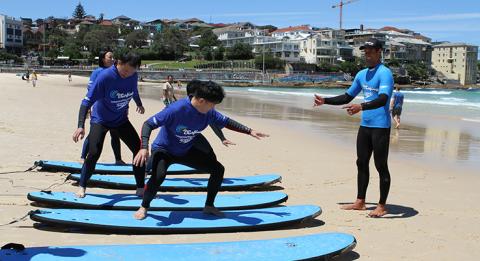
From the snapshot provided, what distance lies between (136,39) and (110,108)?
123 meters

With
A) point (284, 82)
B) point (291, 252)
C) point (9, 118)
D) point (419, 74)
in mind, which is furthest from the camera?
point (419, 74)

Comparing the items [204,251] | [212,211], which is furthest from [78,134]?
[204,251]

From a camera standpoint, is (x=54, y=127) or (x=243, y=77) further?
(x=243, y=77)

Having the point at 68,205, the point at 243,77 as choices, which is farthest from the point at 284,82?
the point at 68,205

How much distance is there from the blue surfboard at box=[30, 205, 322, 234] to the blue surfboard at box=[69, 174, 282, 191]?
1436 mm

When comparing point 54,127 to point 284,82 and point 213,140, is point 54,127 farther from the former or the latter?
point 284,82

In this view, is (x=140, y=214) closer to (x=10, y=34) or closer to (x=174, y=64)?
(x=174, y=64)

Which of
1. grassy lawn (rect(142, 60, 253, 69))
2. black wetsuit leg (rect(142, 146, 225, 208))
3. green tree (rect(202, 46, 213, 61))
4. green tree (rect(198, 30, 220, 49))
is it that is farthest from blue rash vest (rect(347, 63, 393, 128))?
green tree (rect(198, 30, 220, 49))

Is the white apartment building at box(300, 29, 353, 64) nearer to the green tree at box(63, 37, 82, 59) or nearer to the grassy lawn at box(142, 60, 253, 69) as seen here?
the grassy lawn at box(142, 60, 253, 69)

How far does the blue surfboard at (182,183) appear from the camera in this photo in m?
6.77

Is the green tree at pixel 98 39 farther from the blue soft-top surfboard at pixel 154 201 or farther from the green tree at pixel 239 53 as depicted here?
the blue soft-top surfboard at pixel 154 201

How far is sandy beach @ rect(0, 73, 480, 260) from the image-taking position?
186 inches

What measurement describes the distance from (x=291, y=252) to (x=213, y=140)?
8.43 metres

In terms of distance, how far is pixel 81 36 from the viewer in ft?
403
